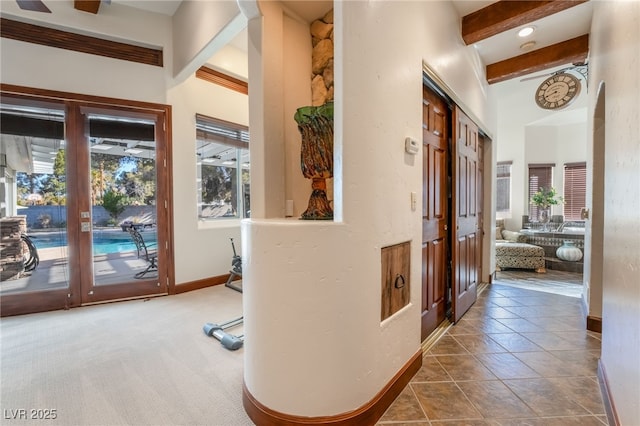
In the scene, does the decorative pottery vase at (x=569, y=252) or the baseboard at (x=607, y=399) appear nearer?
the baseboard at (x=607, y=399)

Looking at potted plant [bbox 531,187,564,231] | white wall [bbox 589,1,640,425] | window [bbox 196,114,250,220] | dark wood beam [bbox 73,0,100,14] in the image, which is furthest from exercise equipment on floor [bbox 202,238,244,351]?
potted plant [bbox 531,187,564,231]

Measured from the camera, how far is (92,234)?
366 cm

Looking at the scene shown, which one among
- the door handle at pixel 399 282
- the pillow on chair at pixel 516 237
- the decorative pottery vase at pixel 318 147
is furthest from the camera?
the pillow on chair at pixel 516 237

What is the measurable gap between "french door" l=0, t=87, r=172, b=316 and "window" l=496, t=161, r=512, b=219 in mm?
7783

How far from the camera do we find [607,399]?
70.1 inches

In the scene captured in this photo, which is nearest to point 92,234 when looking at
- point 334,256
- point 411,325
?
point 334,256

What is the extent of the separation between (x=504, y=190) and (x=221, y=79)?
724cm

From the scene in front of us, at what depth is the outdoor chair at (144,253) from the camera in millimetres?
3926

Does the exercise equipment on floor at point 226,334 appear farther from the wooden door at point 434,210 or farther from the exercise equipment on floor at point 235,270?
the wooden door at point 434,210

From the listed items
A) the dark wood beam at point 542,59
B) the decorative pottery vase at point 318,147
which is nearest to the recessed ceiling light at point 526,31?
the dark wood beam at point 542,59

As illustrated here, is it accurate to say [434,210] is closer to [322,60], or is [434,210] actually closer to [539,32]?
[322,60]

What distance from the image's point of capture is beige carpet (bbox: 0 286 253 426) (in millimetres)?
1753

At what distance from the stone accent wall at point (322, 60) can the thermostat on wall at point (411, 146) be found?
2.06 ft

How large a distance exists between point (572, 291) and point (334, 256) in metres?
4.65
